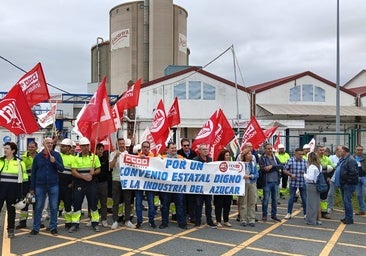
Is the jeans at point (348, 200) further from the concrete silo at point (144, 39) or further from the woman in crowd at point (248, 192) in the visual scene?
the concrete silo at point (144, 39)

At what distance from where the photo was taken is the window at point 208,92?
33.4 m

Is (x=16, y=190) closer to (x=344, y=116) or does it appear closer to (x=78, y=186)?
(x=78, y=186)

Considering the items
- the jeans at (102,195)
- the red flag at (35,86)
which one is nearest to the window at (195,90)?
the red flag at (35,86)

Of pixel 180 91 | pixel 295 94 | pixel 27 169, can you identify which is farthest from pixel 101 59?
pixel 27 169

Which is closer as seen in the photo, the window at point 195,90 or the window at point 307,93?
the window at point 195,90

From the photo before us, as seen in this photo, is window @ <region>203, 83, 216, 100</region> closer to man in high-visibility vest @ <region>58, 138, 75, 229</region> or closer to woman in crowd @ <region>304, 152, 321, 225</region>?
woman in crowd @ <region>304, 152, 321, 225</region>

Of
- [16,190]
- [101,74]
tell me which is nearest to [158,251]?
→ [16,190]

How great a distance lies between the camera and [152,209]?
9195mm

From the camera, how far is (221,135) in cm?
1134

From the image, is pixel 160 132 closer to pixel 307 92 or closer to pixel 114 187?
pixel 114 187

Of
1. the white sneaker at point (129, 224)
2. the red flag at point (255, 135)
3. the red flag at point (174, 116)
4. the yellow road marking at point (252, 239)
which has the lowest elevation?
the yellow road marking at point (252, 239)

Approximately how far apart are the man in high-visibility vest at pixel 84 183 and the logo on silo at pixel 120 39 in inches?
1749

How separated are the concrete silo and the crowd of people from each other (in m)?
41.3

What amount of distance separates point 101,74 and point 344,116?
3822cm
